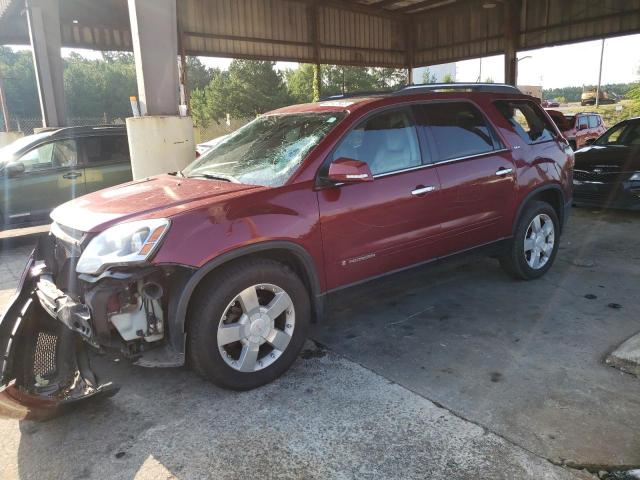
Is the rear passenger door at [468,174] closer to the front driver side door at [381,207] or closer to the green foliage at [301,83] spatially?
the front driver side door at [381,207]

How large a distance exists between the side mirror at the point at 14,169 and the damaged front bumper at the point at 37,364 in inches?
184

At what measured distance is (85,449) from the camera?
8.91 feet

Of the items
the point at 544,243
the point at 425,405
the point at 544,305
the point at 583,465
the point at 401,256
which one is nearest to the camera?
the point at 583,465

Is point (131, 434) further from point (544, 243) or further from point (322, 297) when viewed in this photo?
point (544, 243)

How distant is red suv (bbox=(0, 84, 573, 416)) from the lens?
284 centimetres

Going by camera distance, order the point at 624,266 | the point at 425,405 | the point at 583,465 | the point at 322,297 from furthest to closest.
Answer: the point at 624,266
the point at 322,297
the point at 425,405
the point at 583,465

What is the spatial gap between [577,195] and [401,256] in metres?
5.76

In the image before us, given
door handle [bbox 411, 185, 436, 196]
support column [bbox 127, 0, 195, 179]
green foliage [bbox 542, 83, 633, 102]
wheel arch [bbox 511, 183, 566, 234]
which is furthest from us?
green foliage [bbox 542, 83, 633, 102]

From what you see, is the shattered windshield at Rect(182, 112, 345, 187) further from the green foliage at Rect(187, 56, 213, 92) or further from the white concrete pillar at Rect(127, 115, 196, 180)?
the green foliage at Rect(187, 56, 213, 92)

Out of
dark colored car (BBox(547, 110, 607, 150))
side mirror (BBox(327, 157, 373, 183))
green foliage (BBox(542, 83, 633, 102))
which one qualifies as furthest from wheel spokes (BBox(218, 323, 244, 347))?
green foliage (BBox(542, 83, 633, 102))

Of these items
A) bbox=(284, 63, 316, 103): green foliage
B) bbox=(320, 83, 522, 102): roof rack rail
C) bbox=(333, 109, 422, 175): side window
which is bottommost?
bbox=(333, 109, 422, 175): side window

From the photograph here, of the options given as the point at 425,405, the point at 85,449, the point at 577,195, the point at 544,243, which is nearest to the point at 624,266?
the point at 544,243

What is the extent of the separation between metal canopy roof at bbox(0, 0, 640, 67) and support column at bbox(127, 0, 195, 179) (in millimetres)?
6618

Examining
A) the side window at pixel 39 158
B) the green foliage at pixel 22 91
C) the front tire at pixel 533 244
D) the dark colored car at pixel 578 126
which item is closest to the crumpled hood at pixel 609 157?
the front tire at pixel 533 244
